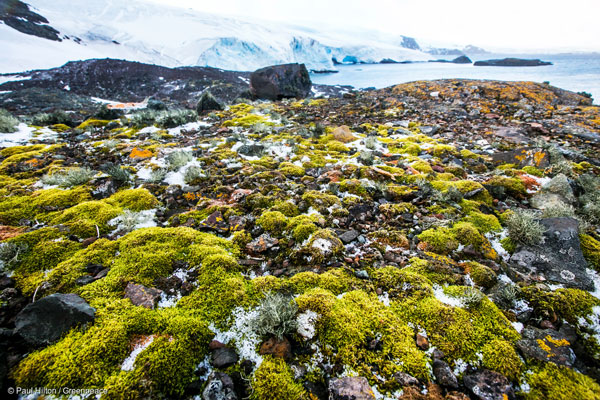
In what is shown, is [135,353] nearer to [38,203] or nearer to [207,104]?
[38,203]

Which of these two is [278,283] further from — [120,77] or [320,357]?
[120,77]

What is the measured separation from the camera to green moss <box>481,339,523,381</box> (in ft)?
6.50

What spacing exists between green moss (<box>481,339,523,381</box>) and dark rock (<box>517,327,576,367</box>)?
0.41 feet

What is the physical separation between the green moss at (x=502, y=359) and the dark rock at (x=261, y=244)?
8.47 feet

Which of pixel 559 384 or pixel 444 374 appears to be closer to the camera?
pixel 559 384

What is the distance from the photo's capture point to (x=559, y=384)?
186 centimetres

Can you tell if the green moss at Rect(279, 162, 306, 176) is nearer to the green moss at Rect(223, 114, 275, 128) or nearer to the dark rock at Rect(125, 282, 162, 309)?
the dark rock at Rect(125, 282, 162, 309)

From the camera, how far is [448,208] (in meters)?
4.20

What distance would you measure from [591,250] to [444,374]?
2954 mm

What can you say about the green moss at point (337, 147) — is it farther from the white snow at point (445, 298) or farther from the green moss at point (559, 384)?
the green moss at point (559, 384)

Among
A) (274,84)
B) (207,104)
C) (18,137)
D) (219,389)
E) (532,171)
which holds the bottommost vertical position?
(219,389)

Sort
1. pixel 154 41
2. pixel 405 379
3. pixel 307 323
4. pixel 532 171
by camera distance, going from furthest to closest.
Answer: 1. pixel 154 41
2. pixel 532 171
3. pixel 307 323
4. pixel 405 379

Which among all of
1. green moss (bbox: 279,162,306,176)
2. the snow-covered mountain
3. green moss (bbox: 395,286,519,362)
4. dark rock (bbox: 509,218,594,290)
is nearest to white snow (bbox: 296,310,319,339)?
green moss (bbox: 395,286,519,362)

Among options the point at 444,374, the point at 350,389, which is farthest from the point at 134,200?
the point at 444,374
